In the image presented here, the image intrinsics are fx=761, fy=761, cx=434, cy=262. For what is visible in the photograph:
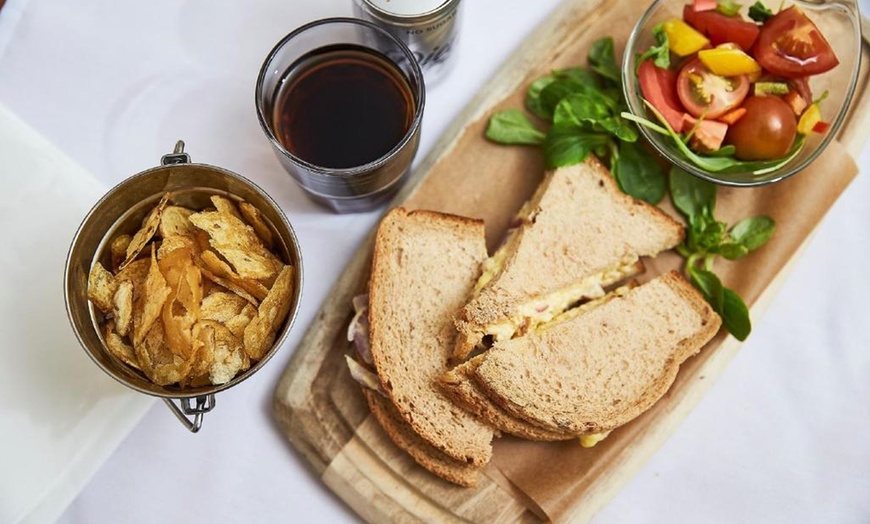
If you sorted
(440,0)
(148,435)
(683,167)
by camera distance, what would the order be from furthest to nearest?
(148,435), (683,167), (440,0)

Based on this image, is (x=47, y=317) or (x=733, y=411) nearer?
(x=47, y=317)

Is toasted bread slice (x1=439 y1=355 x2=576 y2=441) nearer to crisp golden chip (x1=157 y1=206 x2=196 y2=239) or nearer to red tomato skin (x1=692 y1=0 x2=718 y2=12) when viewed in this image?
crisp golden chip (x1=157 y1=206 x2=196 y2=239)

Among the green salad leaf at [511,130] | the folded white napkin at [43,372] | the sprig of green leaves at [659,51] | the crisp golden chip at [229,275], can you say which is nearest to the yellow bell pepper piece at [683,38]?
the sprig of green leaves at [659,51]

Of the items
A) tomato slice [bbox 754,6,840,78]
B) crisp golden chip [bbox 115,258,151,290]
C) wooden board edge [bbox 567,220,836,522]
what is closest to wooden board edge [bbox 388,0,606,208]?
tomato slice [bbox 754,6,840,78]

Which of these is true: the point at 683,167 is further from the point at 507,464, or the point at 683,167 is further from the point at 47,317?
the point at 47,317

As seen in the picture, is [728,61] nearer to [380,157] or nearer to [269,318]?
[380,157]

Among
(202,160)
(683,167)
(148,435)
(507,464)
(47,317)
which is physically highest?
(683,167)

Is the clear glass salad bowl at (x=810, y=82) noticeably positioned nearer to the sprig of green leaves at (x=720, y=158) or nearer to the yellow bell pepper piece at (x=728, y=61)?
the sprig of green leaves at (x=720, y=158)

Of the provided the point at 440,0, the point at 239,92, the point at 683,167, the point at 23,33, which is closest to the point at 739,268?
the point at 683,167
